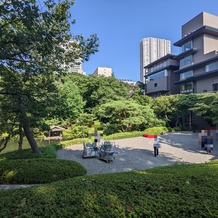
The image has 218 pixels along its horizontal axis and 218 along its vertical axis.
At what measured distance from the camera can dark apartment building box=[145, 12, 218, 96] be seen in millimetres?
27531

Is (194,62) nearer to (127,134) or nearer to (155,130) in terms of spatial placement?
(155,130)

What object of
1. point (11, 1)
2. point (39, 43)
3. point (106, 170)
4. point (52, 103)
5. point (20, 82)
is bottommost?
point (106, 170)

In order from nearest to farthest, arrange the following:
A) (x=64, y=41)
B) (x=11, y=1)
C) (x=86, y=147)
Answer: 1. (x=11, y=1)
2. (x=64, y=41)
3. (x=86, y=147)

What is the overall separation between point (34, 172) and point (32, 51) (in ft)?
13.7

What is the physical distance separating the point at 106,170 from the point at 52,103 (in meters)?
4.26

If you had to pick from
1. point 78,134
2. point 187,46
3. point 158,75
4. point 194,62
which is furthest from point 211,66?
point 78,134

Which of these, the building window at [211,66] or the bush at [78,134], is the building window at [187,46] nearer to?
the building window at [211,66]

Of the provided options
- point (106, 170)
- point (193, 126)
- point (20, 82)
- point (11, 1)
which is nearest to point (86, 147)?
point (106, 170)

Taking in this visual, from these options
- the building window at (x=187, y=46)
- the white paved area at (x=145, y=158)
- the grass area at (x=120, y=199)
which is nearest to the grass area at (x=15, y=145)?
the white paved area at (x=145, y=158)

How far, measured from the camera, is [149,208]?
2625 mm

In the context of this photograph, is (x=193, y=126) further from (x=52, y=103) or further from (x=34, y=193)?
(x=34, y=193)

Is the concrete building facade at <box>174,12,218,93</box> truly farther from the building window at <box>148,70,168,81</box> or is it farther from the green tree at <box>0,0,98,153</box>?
the green tree at <box>0,0,98,153</box>

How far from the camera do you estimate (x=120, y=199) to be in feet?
9.23

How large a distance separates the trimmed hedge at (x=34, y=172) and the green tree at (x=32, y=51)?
244 cm
